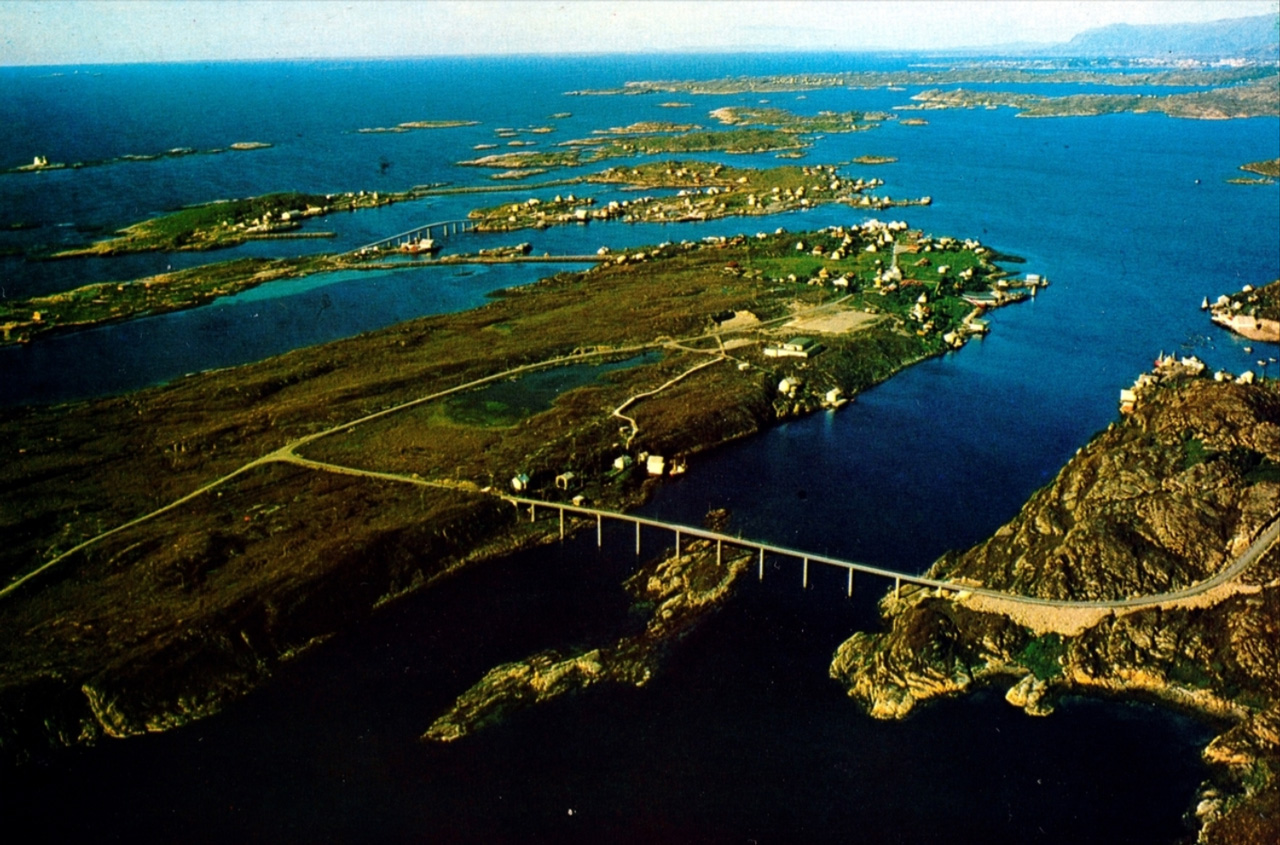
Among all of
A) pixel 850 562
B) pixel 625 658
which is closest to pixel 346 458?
pixel 625 658

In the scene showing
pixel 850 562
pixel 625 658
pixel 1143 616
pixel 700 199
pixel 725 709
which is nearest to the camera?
pixel 725 709

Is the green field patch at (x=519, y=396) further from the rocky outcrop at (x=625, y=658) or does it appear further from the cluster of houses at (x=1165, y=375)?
the cluster of houses at (x=1165, y=375)

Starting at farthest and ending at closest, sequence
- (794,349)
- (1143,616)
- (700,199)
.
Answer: (700,199), (794,349), (1143,616)

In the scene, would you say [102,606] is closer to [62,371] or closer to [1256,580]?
[62,371]

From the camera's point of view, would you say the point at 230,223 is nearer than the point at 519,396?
No

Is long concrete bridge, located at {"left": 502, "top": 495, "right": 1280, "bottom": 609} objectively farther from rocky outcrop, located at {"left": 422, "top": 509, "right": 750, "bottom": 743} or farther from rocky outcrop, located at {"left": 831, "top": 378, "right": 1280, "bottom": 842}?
rocky outcrop, located at {"left": 422, "top": 509, "right": 750, "bottom": 743}

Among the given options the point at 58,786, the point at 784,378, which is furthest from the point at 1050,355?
the point at 58,786

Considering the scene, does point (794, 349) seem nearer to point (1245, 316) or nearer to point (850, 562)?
point (850, 562)
